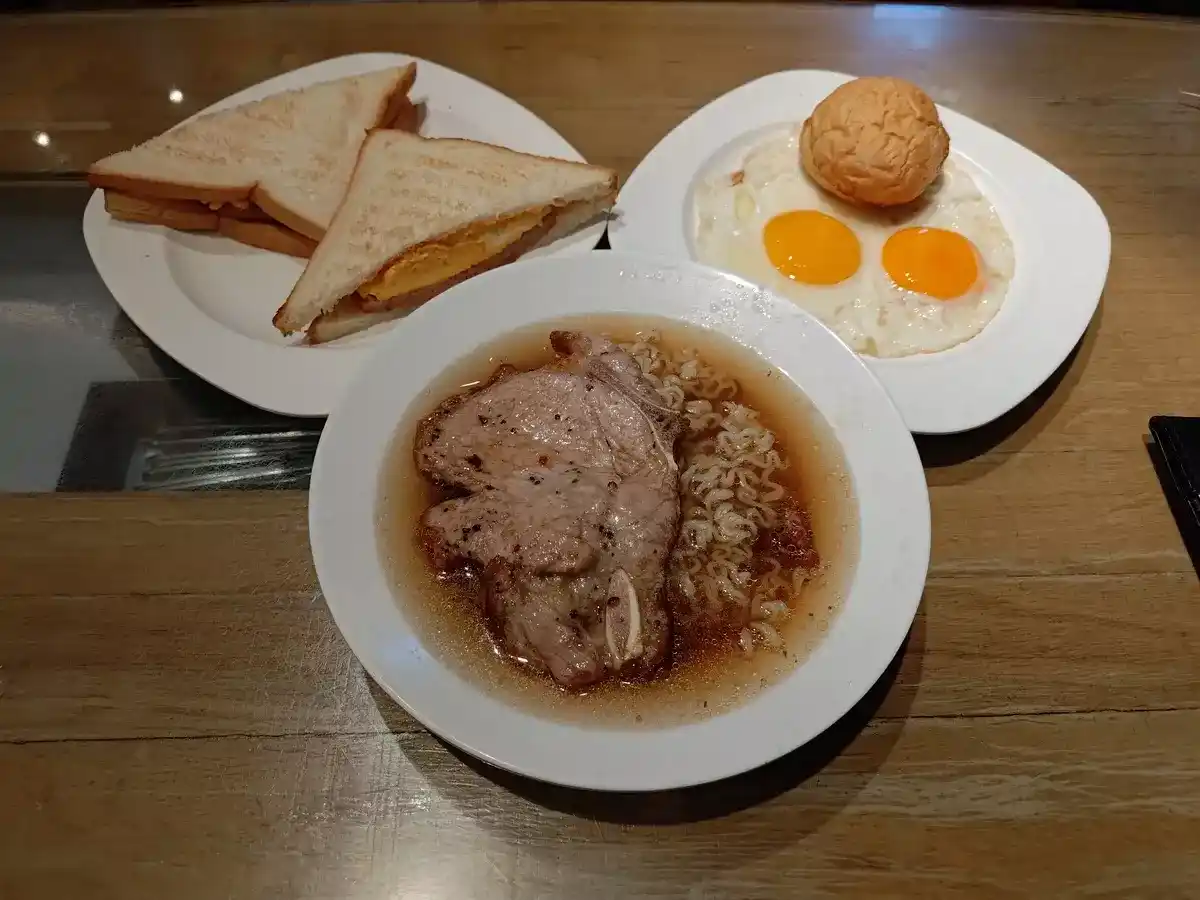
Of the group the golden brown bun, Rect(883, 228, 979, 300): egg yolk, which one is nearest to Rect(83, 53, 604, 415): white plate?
the golden brown bun

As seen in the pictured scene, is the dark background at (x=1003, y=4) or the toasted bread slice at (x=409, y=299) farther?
the dark background at (x=1003, y=4)

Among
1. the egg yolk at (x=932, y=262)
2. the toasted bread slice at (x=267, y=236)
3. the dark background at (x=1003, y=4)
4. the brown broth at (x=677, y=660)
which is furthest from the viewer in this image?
the dark background at (x=1003, y=4)

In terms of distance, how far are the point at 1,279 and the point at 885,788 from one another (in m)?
2.64

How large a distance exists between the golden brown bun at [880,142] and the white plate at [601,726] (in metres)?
0.64

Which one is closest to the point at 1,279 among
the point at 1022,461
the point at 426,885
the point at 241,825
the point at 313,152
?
the point at 313,152

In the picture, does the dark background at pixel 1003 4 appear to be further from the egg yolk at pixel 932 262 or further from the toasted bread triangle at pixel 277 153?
the egg yolk at pixel 932 262

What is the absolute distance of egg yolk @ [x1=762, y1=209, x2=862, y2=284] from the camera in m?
2.31

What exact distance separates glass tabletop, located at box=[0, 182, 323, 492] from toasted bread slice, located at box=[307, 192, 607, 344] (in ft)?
0.87

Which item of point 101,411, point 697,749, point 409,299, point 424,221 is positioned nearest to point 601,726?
point 697,749

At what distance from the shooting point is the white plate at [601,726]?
1395 millimetres

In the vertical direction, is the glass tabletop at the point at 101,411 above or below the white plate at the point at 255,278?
below

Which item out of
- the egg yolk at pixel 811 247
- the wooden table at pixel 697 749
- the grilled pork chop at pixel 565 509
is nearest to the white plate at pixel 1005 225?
the wooden table at pixel 697 749

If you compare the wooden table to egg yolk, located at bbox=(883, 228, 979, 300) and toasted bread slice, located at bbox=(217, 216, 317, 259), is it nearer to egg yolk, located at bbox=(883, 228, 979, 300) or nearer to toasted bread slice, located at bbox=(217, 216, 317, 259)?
egg yolk, located at bbox=(883, 228, 979, 300)

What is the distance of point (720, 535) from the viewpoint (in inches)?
70.1
